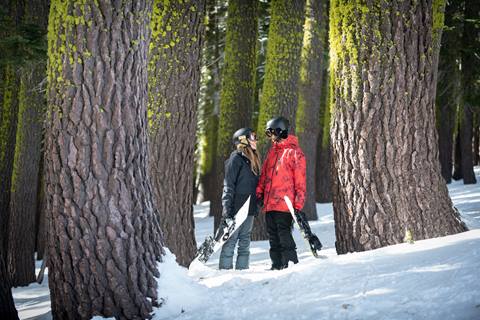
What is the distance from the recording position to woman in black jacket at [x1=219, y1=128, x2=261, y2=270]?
6023 mm

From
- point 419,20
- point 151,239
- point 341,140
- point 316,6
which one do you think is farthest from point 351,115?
point 316,6

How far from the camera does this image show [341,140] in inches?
200

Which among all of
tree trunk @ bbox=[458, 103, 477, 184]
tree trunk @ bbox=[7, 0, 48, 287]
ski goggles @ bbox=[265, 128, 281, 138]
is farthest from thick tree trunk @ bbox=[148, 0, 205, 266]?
tree trunk @ bbox=[458, 103, 477, 184]

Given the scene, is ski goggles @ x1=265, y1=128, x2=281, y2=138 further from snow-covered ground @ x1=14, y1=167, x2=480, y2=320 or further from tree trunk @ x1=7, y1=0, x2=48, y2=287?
tree trunk @ x1=7, y1=0, x2=48, y2=287

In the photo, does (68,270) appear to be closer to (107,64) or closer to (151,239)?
(151,239)

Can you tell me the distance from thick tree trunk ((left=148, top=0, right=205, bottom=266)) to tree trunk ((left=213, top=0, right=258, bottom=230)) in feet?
14.2

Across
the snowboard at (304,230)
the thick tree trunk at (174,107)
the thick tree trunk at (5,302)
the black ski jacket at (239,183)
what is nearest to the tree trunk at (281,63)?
the black ski jacket at (239,183)

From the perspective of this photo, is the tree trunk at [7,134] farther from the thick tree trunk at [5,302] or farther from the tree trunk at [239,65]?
the thick tree trunk at [5,302]

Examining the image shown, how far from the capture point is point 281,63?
9688 mm

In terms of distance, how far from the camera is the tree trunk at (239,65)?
10430 millimetres

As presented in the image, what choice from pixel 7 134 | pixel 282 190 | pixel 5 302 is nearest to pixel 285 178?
pixel 282 190

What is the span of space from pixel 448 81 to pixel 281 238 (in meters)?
12.4

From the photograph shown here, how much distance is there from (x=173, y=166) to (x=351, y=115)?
7.55 feet

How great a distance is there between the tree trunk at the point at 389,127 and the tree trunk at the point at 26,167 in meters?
7.09
